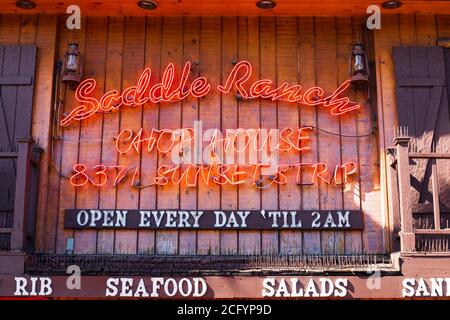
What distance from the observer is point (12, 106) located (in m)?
9.94

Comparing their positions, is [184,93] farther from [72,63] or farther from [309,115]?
[309,115]

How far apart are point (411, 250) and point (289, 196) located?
6.31 feet

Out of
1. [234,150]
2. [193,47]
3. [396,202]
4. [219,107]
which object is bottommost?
[396,202]

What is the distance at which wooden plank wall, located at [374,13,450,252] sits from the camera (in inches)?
Result: 384

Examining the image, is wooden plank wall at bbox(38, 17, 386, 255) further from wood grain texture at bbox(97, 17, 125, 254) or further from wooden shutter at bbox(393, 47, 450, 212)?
wooden shutter at bbox(393, 47, 450, 212)

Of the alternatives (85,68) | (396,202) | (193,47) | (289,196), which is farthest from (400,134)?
(85,68)

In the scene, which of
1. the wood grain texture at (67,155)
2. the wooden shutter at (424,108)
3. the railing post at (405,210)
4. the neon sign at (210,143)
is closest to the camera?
the railing post at (405,210)

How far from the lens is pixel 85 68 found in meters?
10.3

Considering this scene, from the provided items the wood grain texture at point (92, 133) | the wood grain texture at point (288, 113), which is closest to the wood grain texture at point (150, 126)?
the wood grain texture at point (92, 133)

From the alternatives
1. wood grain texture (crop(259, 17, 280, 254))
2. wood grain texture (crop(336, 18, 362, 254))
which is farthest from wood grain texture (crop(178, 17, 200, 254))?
wood grain texture (crop(336, 18, 362, 254))

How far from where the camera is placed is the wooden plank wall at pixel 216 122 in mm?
9641

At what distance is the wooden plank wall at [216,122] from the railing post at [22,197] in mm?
941

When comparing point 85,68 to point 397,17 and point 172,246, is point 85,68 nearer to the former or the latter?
point 172,246

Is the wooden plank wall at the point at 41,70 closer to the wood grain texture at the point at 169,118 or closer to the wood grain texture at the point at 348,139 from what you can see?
the wood grain texture at the point at 169,118
